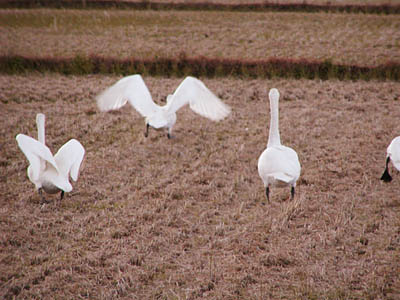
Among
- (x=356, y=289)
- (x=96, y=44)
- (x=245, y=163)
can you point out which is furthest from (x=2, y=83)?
(x=356, y=289)

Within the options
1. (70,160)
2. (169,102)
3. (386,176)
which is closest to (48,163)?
(70,160)

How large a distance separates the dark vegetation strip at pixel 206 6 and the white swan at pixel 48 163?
59.9 feet

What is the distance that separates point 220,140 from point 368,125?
2912 millimetres

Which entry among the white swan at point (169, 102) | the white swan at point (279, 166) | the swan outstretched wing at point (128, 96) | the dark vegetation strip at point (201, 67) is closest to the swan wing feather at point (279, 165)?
the white swan at point (279, 166)

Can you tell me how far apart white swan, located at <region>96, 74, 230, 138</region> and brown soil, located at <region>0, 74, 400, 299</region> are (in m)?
0.58

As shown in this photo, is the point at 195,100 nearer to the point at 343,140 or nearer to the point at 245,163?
the point at 245,163

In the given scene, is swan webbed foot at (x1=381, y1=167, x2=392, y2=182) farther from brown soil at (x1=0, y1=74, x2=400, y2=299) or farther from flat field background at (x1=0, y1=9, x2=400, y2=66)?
flat field background at (x1=0, y1=9, x2=400, y2=66)

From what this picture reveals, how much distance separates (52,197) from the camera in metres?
6.14

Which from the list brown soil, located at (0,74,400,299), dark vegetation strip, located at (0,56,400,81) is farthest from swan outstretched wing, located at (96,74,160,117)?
dark vegetation strip, located at (0,56,400,81)

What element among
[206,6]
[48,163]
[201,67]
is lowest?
[48,163]

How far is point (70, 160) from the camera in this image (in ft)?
18.6

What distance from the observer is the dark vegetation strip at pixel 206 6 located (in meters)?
21.6

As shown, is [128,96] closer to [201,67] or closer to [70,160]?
[70,160]

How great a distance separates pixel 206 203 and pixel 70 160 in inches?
70.2
